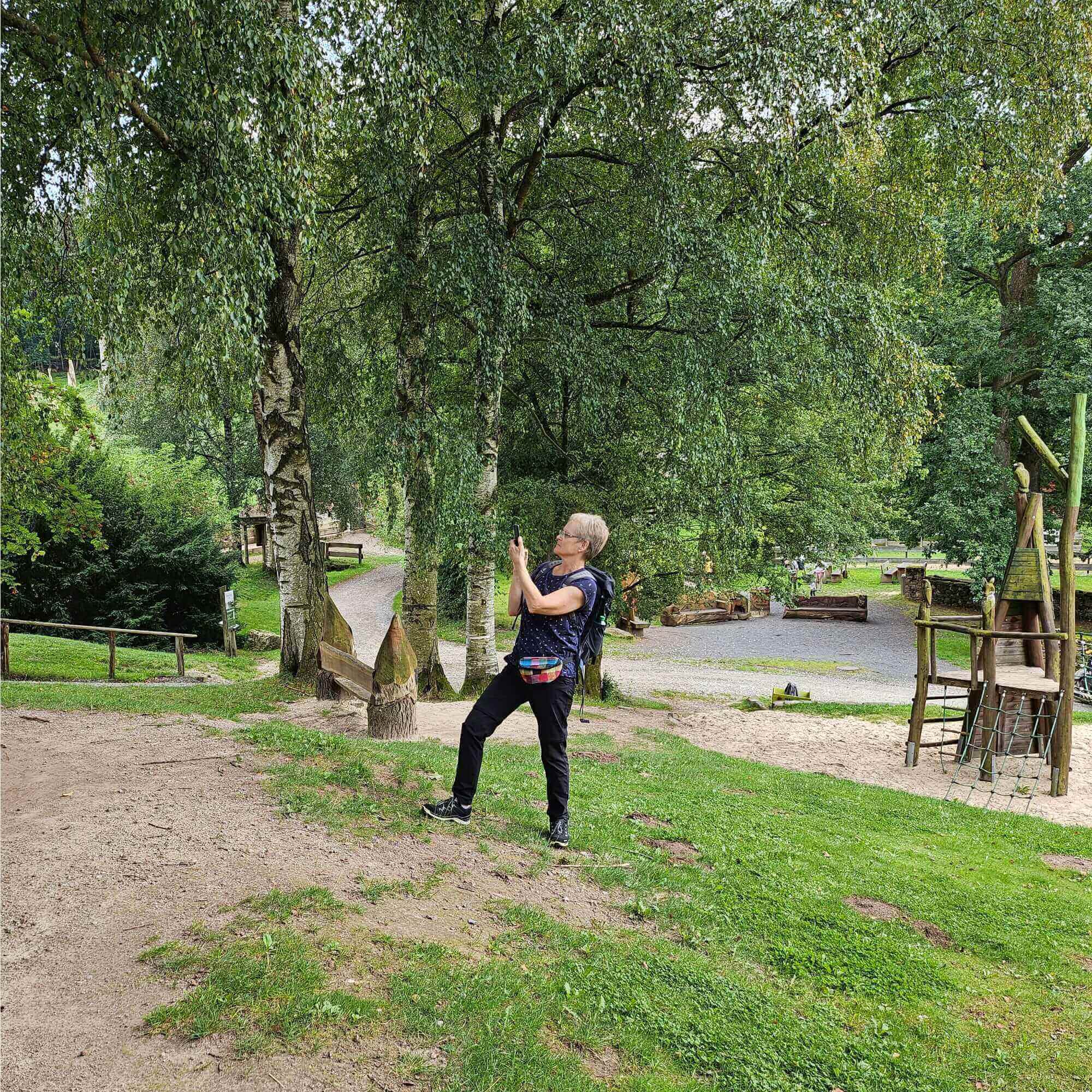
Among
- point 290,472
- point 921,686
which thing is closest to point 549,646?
point 290,472

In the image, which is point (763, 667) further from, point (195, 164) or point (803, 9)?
point (195, 164)

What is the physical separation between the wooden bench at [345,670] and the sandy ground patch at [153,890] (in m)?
3.98

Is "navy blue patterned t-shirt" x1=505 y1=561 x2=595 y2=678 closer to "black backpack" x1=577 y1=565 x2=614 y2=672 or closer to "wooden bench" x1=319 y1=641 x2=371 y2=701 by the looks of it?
"black backpack" x1=577 y1=565 x2=614 y2=672

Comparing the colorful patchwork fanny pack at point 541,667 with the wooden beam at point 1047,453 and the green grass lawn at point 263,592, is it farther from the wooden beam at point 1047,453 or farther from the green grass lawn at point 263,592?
the green grass lawn at point 263,592

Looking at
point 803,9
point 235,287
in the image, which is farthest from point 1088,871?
point 803,9

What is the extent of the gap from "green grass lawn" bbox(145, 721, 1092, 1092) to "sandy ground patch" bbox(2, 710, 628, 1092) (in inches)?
4.4

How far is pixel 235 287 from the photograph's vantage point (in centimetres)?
652

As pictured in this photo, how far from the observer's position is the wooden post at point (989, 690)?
10.1m

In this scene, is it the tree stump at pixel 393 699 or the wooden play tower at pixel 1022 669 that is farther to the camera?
the wooden play tower at pixel 1022 669

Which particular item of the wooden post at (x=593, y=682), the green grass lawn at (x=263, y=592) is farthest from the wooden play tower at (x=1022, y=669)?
the green grass lawn at (x=263, y=592)

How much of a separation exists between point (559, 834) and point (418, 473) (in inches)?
275

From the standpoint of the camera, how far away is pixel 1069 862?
6906 mm

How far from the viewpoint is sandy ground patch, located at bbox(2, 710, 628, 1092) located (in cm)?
279

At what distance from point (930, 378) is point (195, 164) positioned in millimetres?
9816
